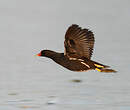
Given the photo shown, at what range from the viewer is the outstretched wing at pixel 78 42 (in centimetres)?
795

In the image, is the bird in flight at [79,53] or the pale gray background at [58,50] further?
the pale gray background at [58,50]

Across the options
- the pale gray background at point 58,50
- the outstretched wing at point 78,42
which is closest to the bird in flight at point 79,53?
the outstretched wing at point 78,42

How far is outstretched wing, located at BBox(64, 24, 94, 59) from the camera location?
7949 mm

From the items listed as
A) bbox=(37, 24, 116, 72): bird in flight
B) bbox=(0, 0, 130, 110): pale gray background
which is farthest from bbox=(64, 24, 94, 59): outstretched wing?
bbox=(0, 0, 130, 110): pale gray background

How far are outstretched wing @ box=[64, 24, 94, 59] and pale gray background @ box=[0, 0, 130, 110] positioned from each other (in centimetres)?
117

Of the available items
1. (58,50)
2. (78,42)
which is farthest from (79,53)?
(58,50)

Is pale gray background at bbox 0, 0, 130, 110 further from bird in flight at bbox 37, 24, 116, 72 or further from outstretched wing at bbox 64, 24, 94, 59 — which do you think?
outstretched wing at bbox 64, 24, 94, 59

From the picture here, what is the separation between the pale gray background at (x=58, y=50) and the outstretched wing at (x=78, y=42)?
46.1 inches

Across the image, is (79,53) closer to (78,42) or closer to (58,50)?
(78,42)

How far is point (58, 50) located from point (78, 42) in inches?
209

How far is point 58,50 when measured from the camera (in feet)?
43.8

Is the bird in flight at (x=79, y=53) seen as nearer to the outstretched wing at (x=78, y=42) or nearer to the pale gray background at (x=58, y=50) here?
the outstretched wing at (x=78, y=42)

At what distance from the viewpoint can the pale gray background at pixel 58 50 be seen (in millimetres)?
9531

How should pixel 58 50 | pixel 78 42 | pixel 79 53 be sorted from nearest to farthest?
pixel 78 42, pixel 79 53, pixel 58 50
